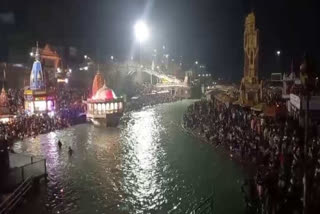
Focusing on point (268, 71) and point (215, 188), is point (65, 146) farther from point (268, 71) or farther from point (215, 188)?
point (268, 71)

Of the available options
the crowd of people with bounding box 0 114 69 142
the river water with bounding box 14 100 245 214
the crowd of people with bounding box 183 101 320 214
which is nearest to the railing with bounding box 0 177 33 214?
the river water with bounding box 14 100 245 214

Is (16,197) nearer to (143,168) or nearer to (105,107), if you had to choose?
(143,168)

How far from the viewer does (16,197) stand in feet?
66.3

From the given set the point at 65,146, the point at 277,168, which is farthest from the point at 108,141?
the point at 277,168

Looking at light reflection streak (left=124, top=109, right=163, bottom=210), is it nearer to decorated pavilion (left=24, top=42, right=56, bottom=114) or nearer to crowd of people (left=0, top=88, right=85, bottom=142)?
crowd of people (left=0, top=88, right=85, bottom=142)

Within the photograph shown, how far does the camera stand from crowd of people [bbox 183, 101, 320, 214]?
51.8ft

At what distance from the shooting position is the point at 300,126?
87.2 ft

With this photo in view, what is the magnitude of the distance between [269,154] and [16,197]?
1471cm

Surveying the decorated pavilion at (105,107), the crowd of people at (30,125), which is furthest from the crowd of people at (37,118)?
the decorated pavilion at (105,107)

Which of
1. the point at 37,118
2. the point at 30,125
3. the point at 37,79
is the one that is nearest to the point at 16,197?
the point at 30,125

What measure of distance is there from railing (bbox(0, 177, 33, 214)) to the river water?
616 millimetres

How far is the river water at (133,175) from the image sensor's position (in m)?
20.4

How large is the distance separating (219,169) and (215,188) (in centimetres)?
404

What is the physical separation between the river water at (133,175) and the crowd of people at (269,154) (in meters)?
1.20
